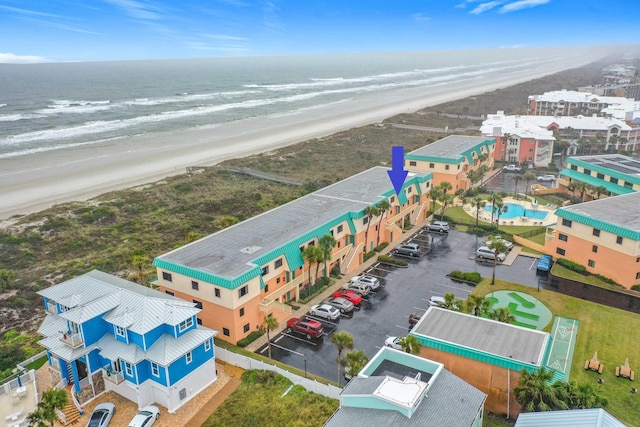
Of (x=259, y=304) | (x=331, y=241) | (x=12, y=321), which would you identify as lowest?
(x=12, y=321)

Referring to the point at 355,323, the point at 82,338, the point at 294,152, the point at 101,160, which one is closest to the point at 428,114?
the point at 294,152

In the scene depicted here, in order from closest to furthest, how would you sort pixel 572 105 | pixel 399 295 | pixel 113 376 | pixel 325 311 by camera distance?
pixel 113 376
pixel 325 311
pixel 399 295
pixel 572 105

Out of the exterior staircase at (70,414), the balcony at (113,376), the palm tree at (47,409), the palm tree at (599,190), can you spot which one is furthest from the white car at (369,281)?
the palm tree at (599,190)

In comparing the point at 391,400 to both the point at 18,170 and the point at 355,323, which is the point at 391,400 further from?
the point at 18,170

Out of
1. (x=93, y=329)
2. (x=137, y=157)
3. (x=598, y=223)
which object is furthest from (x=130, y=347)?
(x=137, y=157)

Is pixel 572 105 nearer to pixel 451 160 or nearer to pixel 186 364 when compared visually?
pixel 451 160

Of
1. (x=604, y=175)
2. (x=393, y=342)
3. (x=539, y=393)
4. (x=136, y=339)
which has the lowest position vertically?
(x=393, y=342)

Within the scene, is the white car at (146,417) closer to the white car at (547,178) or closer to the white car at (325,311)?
the white car at (325,311)
